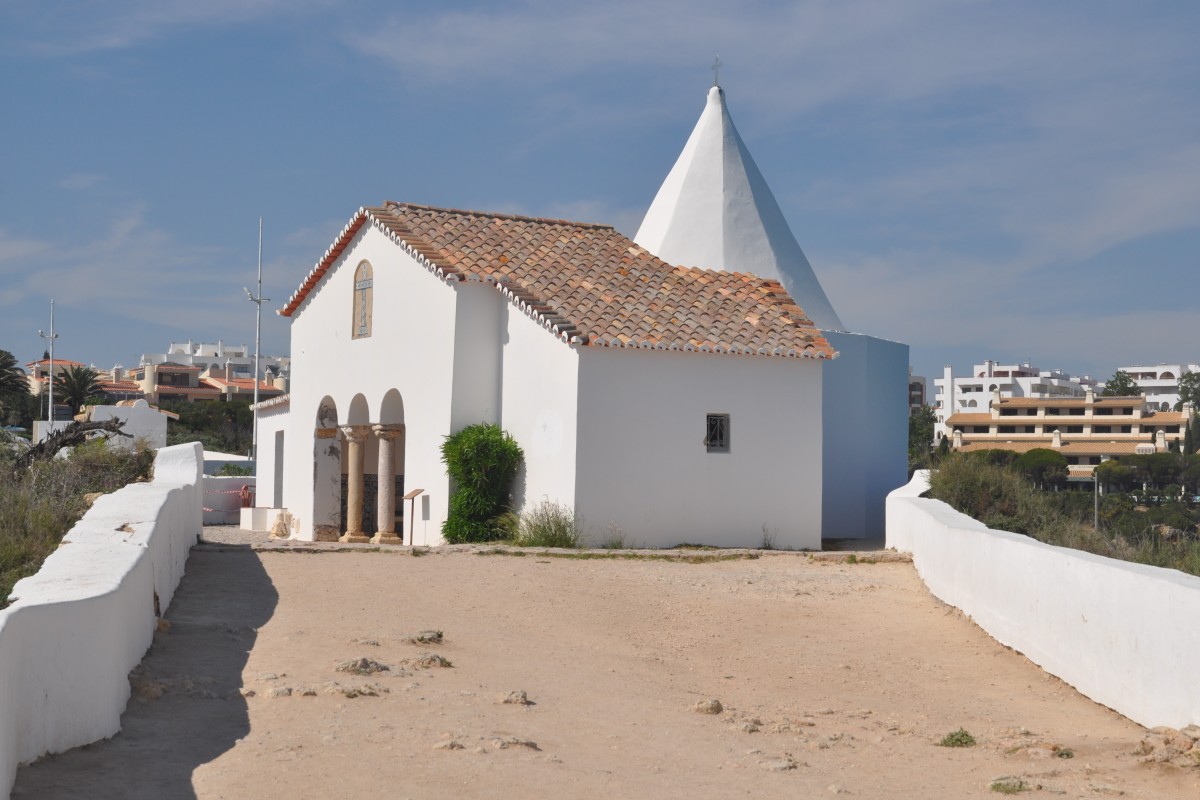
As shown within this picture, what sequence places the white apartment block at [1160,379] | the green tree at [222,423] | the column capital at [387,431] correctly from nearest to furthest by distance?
the column capital at [387,431], the green tree at [222,423], the white apartment block at [1160,379]

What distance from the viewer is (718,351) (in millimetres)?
18000

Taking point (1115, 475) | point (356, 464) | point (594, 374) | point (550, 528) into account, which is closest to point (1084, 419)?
point (1115, 475)

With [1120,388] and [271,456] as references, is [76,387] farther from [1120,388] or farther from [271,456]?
[1120,388]

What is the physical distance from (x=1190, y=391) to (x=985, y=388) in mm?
22769

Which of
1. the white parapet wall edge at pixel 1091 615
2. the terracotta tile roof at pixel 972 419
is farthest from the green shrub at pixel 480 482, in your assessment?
the terracotta tile roof at pixel 972 419

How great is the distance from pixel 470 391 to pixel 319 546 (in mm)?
4908

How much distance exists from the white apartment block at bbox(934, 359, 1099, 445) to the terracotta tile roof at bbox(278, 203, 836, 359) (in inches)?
4092

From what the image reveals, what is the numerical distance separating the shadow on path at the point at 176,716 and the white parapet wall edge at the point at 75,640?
0.35ft

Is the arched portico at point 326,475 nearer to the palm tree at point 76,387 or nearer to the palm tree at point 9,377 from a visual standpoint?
the palm tree at point 9,377

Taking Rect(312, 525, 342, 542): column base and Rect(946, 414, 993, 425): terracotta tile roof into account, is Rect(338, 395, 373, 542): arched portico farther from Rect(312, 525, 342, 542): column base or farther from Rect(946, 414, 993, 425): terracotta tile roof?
Rect(946, 414, 993, 425): terracotta tile roof

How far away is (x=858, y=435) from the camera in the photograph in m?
21.4

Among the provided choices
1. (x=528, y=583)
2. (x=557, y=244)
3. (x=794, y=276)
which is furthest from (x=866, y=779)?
(x=794, y=276)

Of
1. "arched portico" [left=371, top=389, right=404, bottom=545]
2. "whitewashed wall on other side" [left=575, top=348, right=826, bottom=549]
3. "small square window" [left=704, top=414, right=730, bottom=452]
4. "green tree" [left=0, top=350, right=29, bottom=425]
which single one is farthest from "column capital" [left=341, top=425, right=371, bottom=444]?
"green tree" [left=0, top=350, right=29, bottom=425]

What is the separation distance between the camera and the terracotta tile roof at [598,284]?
18031 mm
